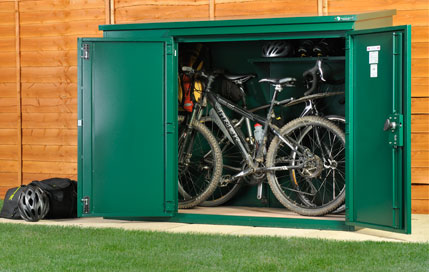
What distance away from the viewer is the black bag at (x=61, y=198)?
864 cm

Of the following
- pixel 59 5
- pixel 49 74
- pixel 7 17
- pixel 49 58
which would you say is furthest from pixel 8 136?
pixel 59 5

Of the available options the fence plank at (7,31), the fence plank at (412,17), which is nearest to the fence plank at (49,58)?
the fence plank at (7,31)

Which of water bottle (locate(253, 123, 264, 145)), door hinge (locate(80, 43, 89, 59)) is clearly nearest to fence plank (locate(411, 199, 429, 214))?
water bottle (locate(253, 123, 264, 145))

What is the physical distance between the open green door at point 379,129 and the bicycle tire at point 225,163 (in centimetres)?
185

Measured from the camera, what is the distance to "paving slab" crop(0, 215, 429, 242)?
24.6 ft

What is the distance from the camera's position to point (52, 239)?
7.43 meters

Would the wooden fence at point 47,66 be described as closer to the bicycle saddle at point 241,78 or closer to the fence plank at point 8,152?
the fence plank at point 8,152

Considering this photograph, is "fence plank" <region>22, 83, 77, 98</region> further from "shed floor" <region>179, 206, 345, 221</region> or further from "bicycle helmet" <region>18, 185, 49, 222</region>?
"shed floor" <region>179, 206, 345, 221</region>

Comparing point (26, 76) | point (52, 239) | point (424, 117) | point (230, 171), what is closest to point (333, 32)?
point (424, 117)

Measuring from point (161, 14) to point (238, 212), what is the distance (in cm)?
252

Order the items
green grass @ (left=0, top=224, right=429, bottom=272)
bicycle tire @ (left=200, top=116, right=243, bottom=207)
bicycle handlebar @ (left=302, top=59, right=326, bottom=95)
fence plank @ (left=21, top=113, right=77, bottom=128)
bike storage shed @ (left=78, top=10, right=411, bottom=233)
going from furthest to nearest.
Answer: fence plank @ (left=21, top=113, right=77, bottom=128), bicycle tire @ (left=200, top=116, right=243, bottom=207), bicycle handlebar @ (left=302, top=59, right=326, bottom=95), bike storage shed @ (left=78, top=10, right=411, bottom=233), green grass @ (left=0, top=224, right=429, bottom=272)

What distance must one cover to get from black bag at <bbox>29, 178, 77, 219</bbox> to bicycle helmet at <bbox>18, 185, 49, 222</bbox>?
0.29ft

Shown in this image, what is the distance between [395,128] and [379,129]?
0.71ft

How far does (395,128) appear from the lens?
7.36 metres
